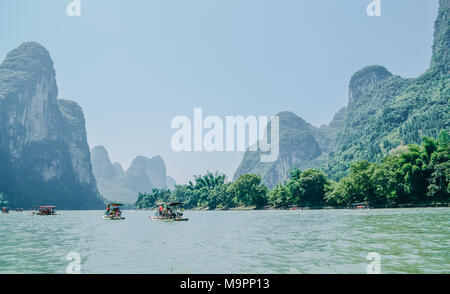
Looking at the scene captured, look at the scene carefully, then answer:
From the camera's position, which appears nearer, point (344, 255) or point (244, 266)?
point (244, 266)

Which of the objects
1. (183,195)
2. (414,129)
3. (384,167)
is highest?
(414,129)

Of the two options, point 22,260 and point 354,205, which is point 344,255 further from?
point 354,205

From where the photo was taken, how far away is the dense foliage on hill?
235ft

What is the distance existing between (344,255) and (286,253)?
A: 2619 mm

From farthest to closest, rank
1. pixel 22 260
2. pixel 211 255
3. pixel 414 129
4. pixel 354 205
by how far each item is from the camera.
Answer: pixel 414 129 → pixel 354 205 → pixel 211 255 → pixel 22 260

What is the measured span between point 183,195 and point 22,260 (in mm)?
166848

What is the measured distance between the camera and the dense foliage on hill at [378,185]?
71.6 metres

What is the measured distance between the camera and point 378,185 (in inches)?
3063

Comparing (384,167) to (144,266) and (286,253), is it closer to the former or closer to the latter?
(286,253)

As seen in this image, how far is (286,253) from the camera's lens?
17281mm
